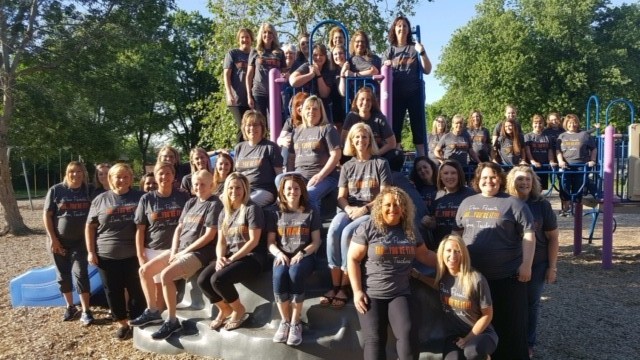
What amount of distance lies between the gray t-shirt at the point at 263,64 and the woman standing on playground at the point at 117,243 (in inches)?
82.6

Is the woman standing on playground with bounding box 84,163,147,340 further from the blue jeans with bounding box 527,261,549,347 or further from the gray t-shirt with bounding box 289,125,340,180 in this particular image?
the blue jeans with bounding box 527,261,549,347

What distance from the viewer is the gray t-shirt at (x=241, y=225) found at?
4734 mm

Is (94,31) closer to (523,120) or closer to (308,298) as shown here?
(308,298)

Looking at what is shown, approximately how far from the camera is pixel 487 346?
12.8ft

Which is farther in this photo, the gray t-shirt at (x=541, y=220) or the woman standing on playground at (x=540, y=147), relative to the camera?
the woman standing on playground at (x=540, y=147)

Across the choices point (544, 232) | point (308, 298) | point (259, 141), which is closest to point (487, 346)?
point (544, 232)

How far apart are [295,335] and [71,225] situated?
9.78 feet

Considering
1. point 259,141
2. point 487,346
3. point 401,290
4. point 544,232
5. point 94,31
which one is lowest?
point 487,346

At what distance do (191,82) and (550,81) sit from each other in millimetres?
25245

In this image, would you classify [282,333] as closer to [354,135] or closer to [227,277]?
→ [227,277]

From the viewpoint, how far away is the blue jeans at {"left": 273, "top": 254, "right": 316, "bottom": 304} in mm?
4469

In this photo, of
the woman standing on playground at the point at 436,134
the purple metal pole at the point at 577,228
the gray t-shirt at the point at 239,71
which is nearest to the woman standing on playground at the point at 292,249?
the gray t-shirt at the point at 239,71

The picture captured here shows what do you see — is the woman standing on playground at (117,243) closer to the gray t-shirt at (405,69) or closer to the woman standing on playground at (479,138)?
the gray t-shirt at (405,69)

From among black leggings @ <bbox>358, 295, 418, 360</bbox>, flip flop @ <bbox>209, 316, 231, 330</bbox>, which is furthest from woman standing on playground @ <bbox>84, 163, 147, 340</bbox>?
black leggings @ <bbox>358, 295, 418, 360</bbox>
